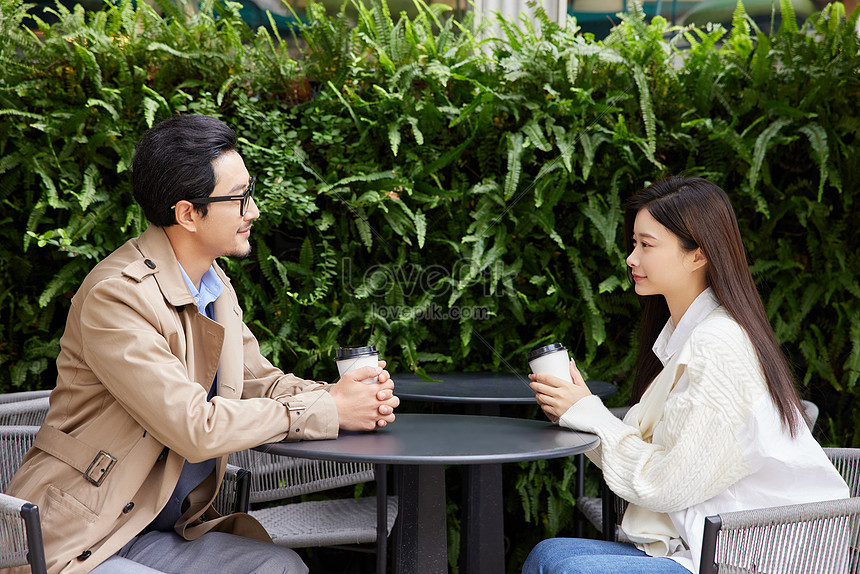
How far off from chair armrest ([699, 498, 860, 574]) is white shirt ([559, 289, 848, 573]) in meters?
0.17

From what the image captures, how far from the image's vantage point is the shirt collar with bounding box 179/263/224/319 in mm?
2239

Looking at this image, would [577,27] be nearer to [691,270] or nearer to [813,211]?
[813,211]

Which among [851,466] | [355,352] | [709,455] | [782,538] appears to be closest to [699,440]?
[709,455]

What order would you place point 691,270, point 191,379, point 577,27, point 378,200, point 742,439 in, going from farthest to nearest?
point 577,27 → point 378,200 → point 691,270 → point 191,379 → point 742,439

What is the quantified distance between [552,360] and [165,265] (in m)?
1.20

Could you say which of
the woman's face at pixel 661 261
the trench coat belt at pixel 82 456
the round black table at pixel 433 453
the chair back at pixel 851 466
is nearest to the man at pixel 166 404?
the trench coat belt at pixel 82 456

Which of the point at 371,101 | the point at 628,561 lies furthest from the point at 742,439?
the point at 371,101

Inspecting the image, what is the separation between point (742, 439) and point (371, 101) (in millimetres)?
2420

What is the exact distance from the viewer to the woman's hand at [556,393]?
220cm

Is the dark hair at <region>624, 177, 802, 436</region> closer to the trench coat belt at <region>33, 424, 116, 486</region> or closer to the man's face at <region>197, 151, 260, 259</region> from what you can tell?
the man's face at <region>197, 151, 260, 259</region>

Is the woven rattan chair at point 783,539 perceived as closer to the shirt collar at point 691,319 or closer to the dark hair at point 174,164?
the shirt collar at point 691,319

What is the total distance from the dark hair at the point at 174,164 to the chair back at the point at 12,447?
874 millimetres

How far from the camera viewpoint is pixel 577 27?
3693 mm

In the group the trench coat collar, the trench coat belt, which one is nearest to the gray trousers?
the trench coat belt
